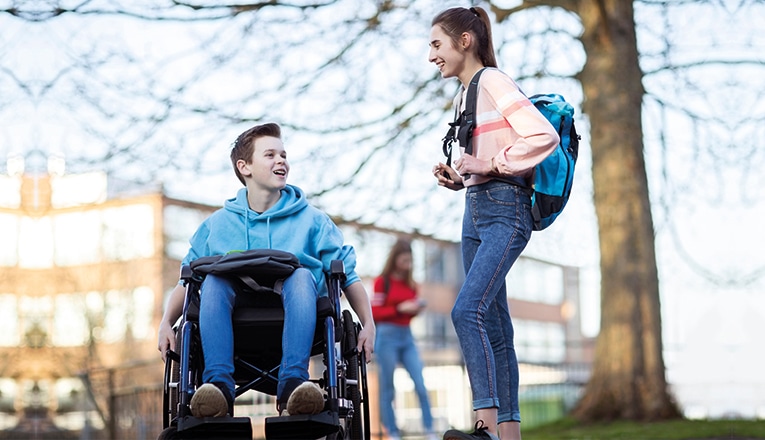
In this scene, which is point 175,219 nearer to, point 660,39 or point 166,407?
point 660,39

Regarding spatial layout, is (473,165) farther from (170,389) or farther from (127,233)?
(127,233)

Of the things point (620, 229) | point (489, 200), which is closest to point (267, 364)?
point (489, 200)

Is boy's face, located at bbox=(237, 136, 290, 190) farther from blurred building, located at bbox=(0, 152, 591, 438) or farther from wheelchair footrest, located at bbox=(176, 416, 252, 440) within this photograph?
blurred building, located at bbox=(0, 152, 591, 438)

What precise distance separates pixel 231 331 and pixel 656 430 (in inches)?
235

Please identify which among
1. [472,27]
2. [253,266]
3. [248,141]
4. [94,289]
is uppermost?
[94,289]

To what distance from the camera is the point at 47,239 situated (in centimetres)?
1570

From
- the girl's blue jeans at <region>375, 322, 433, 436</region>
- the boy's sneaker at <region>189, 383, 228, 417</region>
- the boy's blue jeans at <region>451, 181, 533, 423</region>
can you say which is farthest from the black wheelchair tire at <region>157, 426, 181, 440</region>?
the girl's blue jeans at <region>375, 322, 433, 436</region>

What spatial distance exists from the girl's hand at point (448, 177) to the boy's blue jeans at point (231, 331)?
0.78 meters

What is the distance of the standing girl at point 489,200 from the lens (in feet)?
13.6

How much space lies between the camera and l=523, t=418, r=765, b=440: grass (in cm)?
862

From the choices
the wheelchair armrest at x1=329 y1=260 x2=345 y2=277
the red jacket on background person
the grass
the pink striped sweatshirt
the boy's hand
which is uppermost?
the pink striped sweatshirt

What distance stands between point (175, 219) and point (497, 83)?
50.0 feet

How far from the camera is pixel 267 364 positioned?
185 inches

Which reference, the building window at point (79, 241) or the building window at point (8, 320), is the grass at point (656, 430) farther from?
the building window at point (79, 241)
